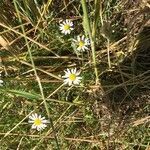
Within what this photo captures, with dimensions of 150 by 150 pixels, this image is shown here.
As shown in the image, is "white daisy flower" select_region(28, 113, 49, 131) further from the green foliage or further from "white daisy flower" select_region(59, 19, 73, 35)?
"white daisy flower" select_region(59, 19, 73, 35)

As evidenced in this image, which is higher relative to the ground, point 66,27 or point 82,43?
point 66,27

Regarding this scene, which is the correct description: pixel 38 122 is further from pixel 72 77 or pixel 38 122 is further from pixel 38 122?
pixel 72 77

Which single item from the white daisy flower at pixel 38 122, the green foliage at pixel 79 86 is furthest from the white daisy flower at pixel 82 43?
the white daisy flower at pixel 38 122

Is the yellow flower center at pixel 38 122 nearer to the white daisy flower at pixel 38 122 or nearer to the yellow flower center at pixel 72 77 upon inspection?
the white daisy flower at pixel 38 122

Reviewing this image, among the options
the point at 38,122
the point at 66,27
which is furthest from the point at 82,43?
the point at 38,122

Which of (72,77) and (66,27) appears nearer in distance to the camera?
(72,77)

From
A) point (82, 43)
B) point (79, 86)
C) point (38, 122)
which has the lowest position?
point (38, 122)

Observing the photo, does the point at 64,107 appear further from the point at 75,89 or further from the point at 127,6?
the point at 127,6
